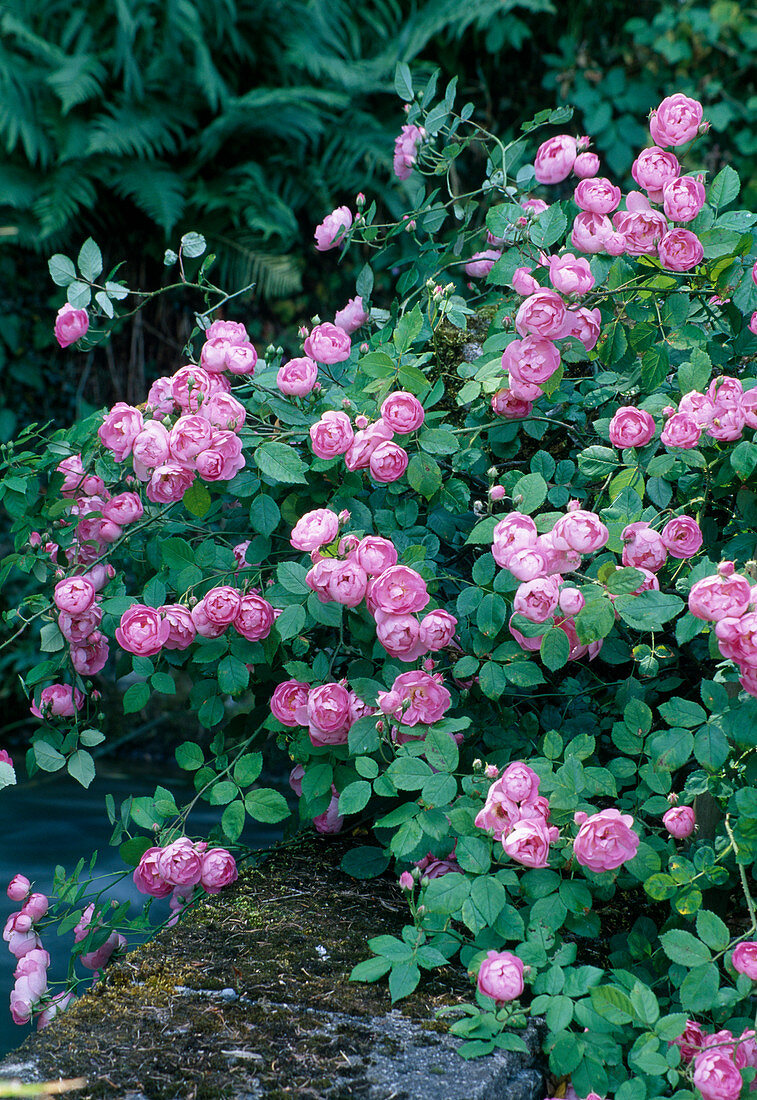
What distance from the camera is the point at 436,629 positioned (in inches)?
55.6

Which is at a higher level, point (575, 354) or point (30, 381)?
point (575, 354)

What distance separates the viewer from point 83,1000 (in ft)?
4.31

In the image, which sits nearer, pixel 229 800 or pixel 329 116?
pixel 229 800

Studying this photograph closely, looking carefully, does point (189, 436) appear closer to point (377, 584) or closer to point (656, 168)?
point (377, 584)

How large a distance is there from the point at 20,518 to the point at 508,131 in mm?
4069

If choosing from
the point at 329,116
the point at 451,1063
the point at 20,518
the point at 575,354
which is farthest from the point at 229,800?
the point at 329,116

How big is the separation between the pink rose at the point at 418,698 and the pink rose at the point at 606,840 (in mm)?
285

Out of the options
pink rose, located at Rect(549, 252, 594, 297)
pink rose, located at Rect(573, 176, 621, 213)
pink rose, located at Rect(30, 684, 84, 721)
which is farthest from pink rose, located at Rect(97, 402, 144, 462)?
pink rose, located at Rect(573, 176, 621, 213)

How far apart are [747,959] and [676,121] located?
129 centimetres

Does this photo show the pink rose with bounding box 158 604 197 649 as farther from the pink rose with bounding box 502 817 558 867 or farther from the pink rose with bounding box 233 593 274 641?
the pink rose with bounding box 502 817 558 867

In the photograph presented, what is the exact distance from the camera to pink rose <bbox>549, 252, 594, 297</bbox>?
1490 mm

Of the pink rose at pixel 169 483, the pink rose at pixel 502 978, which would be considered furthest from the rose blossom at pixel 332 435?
the pink rose at pixel 502 978

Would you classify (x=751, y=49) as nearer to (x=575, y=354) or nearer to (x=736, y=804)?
(x=575, y=354)

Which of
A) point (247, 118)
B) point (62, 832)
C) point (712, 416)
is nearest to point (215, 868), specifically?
point (712, 416)
